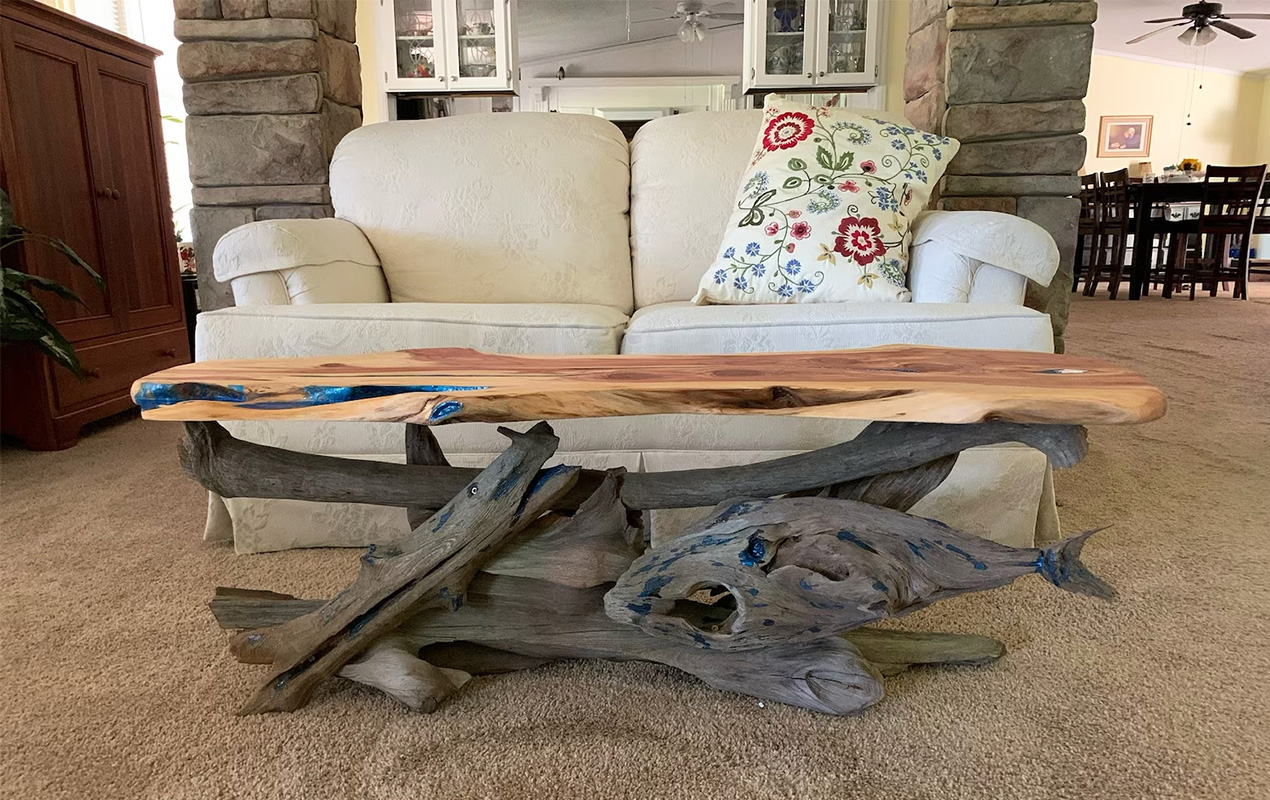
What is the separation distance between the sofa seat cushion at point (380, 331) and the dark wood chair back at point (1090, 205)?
19.3 feet

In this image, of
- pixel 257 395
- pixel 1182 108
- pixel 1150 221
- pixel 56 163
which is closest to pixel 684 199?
pixel 257 395

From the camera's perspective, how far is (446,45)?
350 cm

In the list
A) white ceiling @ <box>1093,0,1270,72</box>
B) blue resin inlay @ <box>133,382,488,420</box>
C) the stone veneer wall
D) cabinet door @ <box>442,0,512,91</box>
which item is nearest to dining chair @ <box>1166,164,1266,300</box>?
white ceiling @ <box>1093,0,1270,72</box>

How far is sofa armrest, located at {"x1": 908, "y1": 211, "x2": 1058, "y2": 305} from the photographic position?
1438 millimetres

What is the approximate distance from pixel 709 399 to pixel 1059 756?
0.57 m

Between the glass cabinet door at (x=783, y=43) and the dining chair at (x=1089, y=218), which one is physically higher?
the glass cabinet door at (x=783, y=43)

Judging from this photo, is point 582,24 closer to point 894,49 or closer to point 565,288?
point 894,49

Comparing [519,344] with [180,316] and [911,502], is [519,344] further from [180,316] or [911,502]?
[180,316]

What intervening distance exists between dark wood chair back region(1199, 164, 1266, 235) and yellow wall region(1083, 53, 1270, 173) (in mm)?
3300

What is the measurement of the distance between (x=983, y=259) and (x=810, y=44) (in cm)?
246

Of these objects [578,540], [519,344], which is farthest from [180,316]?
[578,540]

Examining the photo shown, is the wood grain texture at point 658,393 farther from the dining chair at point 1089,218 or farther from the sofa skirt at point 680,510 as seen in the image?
the dining chair at point 1089,218

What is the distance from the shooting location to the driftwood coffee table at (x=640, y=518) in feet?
2.47

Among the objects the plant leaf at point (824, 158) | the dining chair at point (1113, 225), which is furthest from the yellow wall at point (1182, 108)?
the plant leaf at point (824, 158)
